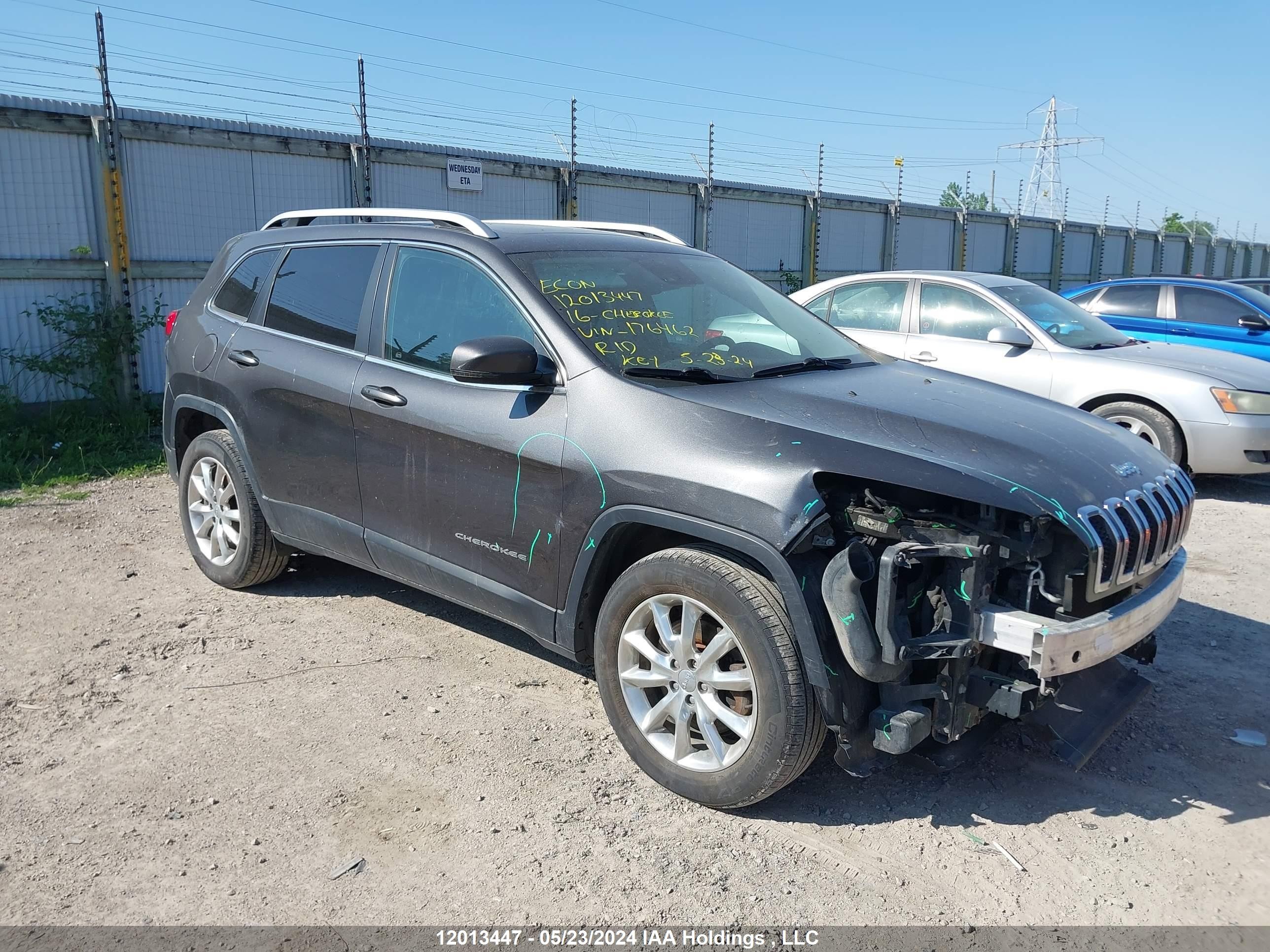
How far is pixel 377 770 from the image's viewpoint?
11.7 ft

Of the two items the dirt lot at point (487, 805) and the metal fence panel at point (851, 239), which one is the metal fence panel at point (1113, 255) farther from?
the dirt lot at point (487, 805)

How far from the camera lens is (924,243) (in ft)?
69.7

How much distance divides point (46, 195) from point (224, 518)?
5.05 metres

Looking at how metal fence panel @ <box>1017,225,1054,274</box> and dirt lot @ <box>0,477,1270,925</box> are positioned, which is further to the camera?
metal fence panel @ <box>1017,225,1054,274</box>

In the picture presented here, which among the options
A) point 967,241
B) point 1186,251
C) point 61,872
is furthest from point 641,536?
point 1186,251

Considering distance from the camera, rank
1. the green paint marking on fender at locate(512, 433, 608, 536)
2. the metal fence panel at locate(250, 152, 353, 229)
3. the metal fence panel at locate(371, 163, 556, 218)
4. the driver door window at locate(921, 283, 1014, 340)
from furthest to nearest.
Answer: the metal fence panel at locate(371, 163, 556, 218)
the metal fence panel at locate(250, 152, 353, 229)
the driver door window at locate(921, 283, 1014, 340)
the green paint marking on fender at locate(512, 433, 608, 536)

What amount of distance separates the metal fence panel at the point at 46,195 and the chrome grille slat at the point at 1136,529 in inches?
341

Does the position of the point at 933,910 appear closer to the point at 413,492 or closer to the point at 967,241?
the point at 413,492

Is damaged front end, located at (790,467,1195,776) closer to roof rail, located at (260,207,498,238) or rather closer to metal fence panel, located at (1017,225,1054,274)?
roof rail, located at (260,207,498,238)

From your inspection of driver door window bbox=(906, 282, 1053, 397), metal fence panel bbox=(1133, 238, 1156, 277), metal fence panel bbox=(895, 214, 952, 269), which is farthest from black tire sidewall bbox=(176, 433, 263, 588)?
metal fence panel bbox=(1133, 238, 1156, 277)

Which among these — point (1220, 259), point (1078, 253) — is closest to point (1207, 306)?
point (1078, 253)

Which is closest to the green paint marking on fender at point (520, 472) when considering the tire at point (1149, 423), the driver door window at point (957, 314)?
the tire at point (1149, 423)

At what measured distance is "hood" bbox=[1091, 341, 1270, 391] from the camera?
25.0 feet

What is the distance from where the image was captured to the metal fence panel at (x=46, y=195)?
27.2 ft
